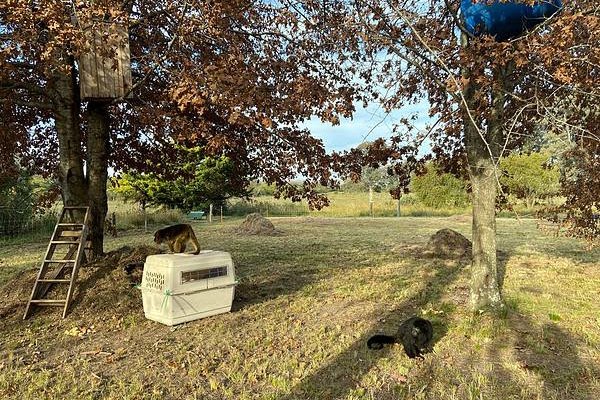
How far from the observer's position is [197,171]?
1938 cm

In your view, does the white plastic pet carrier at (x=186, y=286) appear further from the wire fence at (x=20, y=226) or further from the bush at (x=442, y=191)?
the bush at (x=442, y=191)

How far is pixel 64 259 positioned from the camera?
6.54 meters

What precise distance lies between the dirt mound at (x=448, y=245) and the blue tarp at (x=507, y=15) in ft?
20.5

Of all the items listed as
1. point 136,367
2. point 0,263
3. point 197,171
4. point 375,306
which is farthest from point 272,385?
point 197,171

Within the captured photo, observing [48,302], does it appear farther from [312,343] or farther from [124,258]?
[312,343]

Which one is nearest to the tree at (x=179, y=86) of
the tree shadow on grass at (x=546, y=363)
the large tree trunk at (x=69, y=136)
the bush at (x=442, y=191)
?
the large tree trunk at (x=69, y=136)

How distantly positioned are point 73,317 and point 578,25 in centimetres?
683

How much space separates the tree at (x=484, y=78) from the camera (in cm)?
453

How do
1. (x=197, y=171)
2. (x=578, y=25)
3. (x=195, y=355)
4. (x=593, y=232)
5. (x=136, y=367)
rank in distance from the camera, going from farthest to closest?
(x=197, y=171) → (x=593, y=232) → (x=578, y=25) → (x=195, y=355) → (x=136, y=367)

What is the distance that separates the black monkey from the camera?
4332mm

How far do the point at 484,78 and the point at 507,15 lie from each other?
77cm

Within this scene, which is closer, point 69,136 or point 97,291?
point 97,291

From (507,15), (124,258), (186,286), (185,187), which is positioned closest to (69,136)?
(124,258)

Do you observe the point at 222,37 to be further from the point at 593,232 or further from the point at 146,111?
the point at 593,232
